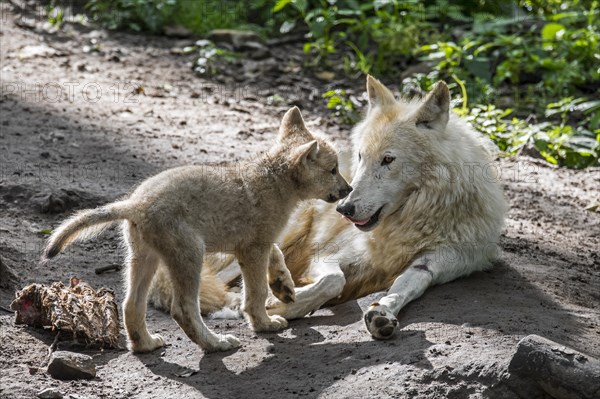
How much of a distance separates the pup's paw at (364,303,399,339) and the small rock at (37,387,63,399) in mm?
1646

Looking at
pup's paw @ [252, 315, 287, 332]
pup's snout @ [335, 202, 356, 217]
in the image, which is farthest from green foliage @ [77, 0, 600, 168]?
pup's paw @ [252, 315, 287, 332]

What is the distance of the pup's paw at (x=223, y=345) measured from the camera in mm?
4707

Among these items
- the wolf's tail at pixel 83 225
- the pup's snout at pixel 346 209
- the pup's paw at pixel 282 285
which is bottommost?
the pup's paw at pixel 282 285

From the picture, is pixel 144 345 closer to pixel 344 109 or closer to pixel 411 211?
pixel 411 211

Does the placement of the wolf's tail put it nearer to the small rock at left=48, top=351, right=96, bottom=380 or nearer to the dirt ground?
the small rock at left=48, top=351, right=96, bottom=380

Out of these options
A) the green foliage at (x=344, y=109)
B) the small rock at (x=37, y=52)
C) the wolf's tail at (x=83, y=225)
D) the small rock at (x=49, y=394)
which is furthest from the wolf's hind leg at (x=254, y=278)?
the small rock at (x=37, y=52)

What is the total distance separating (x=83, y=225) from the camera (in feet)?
14.0

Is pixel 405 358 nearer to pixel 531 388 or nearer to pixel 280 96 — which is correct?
pixel 531 388

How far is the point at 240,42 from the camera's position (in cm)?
1171

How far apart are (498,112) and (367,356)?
5398 mm

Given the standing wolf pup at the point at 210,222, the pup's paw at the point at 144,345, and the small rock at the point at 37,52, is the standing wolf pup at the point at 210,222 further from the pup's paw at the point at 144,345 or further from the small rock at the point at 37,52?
the small rock at the point at 37,52

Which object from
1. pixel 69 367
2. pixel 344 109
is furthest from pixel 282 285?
pixel 344 109

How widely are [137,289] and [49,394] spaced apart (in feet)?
2.71

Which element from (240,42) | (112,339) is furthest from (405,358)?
(240,42)
